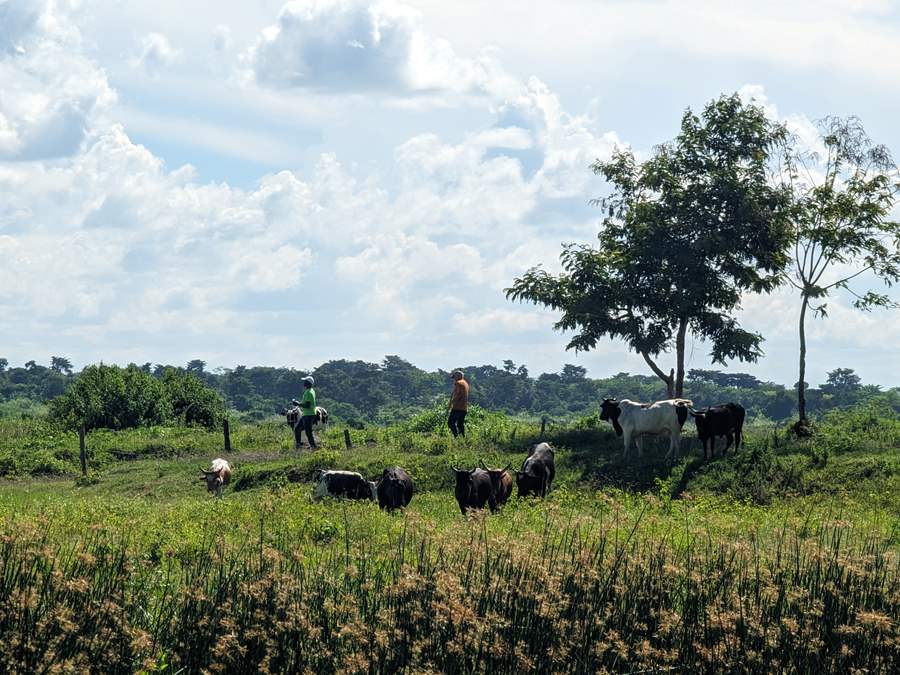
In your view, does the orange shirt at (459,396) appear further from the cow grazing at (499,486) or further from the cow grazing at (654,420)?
the cow grazing at (499,486)

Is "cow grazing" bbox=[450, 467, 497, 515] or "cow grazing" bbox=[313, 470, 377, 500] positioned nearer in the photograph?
"cow grazing" bbox=[450, 467, 497, 515]

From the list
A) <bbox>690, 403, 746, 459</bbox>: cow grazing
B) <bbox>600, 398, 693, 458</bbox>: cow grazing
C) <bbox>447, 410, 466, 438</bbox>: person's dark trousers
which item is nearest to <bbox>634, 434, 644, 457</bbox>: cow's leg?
<bbox>600, 398, 693, 458</bbox>: cow grazing

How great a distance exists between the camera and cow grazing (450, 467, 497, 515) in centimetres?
1705

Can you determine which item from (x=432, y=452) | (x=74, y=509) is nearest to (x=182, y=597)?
(x=74, y=509)

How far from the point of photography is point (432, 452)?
25.4 metres

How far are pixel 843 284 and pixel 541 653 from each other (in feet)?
69.1

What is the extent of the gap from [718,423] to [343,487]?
26.1 ft

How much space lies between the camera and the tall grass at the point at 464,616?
8.54m

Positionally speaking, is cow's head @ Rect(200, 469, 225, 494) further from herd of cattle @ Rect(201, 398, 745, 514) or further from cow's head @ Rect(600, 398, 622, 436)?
cow's head @ Rect(600, 398, 622, 436)


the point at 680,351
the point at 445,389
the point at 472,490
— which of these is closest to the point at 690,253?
the point at 680,351

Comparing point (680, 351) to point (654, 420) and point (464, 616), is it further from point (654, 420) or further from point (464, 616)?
point (464, 616)

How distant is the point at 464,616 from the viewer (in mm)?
8430

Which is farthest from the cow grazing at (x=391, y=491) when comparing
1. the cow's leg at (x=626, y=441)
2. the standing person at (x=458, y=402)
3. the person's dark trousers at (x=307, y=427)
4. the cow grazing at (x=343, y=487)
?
the person's dark trousers at (x=307, y=427)

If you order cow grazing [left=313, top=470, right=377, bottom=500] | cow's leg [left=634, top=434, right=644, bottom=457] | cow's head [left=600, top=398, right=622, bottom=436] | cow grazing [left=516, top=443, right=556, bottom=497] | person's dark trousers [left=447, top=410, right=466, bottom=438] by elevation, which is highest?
cow's head [left=600, top=398, right=622, bottom=436]
